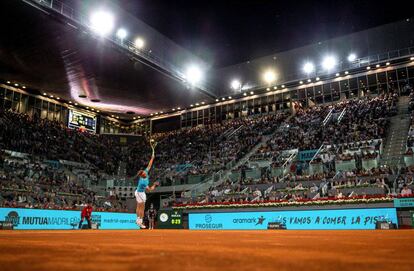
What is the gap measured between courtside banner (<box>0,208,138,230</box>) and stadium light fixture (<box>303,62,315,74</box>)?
2436 cm

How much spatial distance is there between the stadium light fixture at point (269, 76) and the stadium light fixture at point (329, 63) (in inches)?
218

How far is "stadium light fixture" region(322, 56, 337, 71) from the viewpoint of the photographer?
37.2m

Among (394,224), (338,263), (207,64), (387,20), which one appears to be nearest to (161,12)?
(207,64)

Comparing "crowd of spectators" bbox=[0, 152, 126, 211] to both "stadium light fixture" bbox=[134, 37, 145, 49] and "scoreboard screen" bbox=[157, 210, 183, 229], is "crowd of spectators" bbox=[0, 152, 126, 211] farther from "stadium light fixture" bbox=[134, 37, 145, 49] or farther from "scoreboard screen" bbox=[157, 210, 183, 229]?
"stadium light fixture" bbox=[134, 37, 145, 49]

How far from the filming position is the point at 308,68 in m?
38.7

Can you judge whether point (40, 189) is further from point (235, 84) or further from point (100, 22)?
point (235, 84)

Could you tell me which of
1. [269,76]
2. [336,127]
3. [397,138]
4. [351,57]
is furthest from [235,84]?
[397,138]

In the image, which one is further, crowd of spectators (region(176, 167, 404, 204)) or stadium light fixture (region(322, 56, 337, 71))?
stadium light fixture (region(322, 56, 337, 71))

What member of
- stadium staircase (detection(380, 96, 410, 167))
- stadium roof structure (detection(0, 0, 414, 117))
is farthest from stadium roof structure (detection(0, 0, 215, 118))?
stadium staircase (detection(380, 96, 410, 167))

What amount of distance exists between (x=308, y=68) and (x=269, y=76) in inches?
173

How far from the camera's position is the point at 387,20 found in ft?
113

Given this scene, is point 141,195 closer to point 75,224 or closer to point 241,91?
point 75,224

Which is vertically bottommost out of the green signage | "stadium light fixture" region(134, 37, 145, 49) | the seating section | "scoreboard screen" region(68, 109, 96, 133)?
the green signage

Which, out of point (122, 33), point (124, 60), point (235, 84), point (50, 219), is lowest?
point (50, 219)
